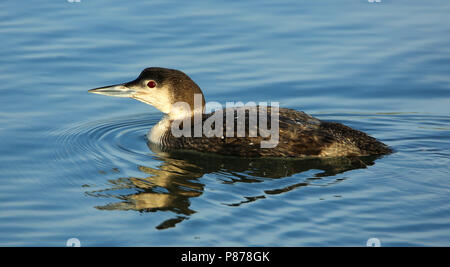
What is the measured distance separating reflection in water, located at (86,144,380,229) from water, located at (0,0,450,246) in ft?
0.09

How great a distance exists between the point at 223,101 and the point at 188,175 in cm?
244

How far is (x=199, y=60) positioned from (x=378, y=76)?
272 centimetres

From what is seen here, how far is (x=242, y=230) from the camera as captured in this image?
6598mm

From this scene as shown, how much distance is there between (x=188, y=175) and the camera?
8219 millimetres

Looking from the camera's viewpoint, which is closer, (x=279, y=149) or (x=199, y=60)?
(x=279, y=149)

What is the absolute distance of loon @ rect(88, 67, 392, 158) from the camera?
853cm

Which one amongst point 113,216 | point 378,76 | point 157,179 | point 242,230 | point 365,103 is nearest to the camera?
point 242,230

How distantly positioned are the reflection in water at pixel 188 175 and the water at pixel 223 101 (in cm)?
3

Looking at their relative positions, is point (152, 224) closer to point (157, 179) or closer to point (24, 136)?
point (157, 179)

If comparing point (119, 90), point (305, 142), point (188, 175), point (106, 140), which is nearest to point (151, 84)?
point (119, 90)

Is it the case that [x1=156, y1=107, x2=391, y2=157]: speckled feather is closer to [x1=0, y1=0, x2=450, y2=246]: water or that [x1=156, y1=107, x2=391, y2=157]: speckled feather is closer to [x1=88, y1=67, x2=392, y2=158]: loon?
[x1=88, y1=67, x2=392, y2=158]: loon

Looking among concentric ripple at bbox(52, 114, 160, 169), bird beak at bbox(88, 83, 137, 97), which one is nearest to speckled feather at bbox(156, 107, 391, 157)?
concentric ripple at bbox(52, 114, 160, 169)

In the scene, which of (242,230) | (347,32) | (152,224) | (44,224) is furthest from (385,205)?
(347,32)

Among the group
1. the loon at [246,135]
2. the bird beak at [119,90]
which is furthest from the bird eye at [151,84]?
the bird beak at [119,90]
